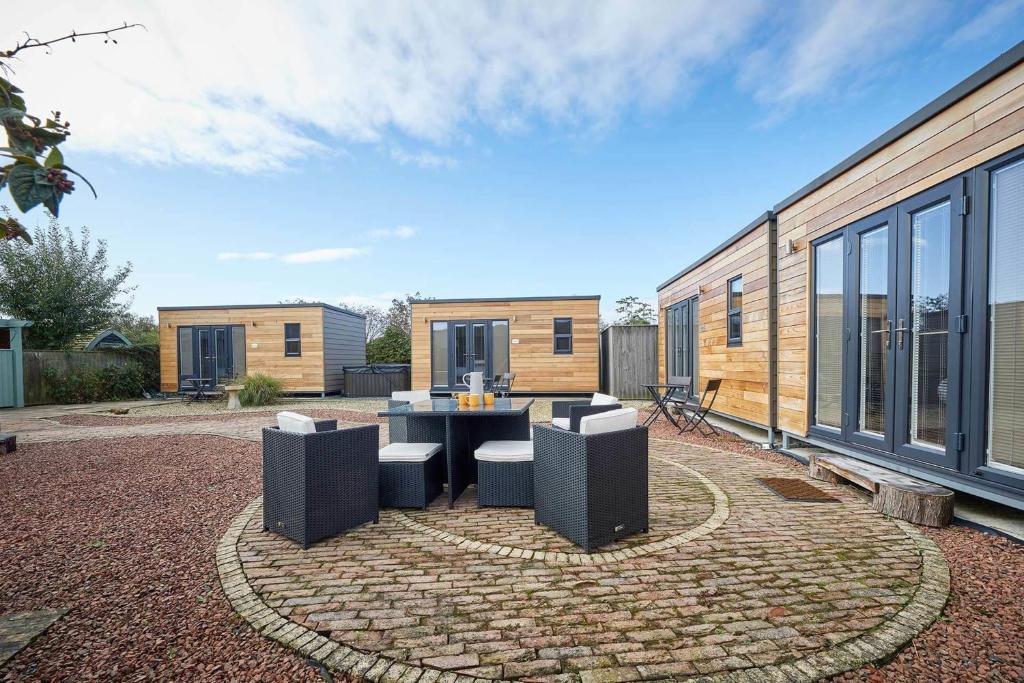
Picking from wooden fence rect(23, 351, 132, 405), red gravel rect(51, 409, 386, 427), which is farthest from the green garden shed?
red gravel rect(51, 409, 386, 427)

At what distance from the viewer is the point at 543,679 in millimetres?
1726

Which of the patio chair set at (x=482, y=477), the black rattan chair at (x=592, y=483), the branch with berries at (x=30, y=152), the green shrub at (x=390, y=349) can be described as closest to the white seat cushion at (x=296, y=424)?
the patio chair set at (x=482, y=477)

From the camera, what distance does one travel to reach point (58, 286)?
15.1m

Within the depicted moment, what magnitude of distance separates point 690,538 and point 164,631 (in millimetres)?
2829

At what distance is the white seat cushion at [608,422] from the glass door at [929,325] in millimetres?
2362

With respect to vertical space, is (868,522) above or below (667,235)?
below

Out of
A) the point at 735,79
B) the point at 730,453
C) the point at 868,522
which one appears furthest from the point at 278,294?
the point at 868,522

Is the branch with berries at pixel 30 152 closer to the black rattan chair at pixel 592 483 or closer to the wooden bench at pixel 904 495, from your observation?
the black rattan chair at pixel 592 483

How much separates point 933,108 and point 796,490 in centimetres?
315

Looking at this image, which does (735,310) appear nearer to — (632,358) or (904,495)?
(904,495)

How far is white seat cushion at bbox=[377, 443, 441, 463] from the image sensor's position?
3.59m

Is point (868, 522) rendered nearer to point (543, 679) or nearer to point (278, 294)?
point (543, 679)

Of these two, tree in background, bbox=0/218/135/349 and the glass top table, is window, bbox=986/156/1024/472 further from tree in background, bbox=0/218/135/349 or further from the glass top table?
tree in background, bbox=0/218/135/349

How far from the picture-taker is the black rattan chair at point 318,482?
2902 millimetres
